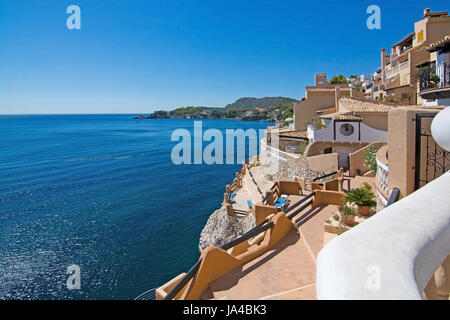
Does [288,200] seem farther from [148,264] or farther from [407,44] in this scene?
[407,44]

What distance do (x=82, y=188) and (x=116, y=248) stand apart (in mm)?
20054

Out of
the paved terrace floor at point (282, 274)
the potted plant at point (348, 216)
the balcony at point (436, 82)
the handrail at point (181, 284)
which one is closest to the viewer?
the handrail at point (181, 284)

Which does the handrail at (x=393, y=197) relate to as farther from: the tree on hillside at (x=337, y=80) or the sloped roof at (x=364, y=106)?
the tree on hillside at (x=337, y=80)

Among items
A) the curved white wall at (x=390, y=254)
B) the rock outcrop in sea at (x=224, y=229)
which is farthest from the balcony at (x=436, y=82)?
the curved white wall at (x=390, y=254)

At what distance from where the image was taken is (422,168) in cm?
728

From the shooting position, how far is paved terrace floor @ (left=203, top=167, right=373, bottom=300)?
19.7 feet

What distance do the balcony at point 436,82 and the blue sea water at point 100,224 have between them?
18.6 metres

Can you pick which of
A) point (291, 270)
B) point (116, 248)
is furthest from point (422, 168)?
point (116, 248)

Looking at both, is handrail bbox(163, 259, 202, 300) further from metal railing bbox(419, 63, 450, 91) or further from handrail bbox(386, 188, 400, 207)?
metal railing bbox(419, 63, 450, 91)

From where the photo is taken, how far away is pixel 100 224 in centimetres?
2772

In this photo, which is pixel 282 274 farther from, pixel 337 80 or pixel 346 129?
pixel 337 80

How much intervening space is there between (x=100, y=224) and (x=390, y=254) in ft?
93.8

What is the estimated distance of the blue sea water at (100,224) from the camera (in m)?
19.2

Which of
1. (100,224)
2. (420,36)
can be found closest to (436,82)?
(420,36)
